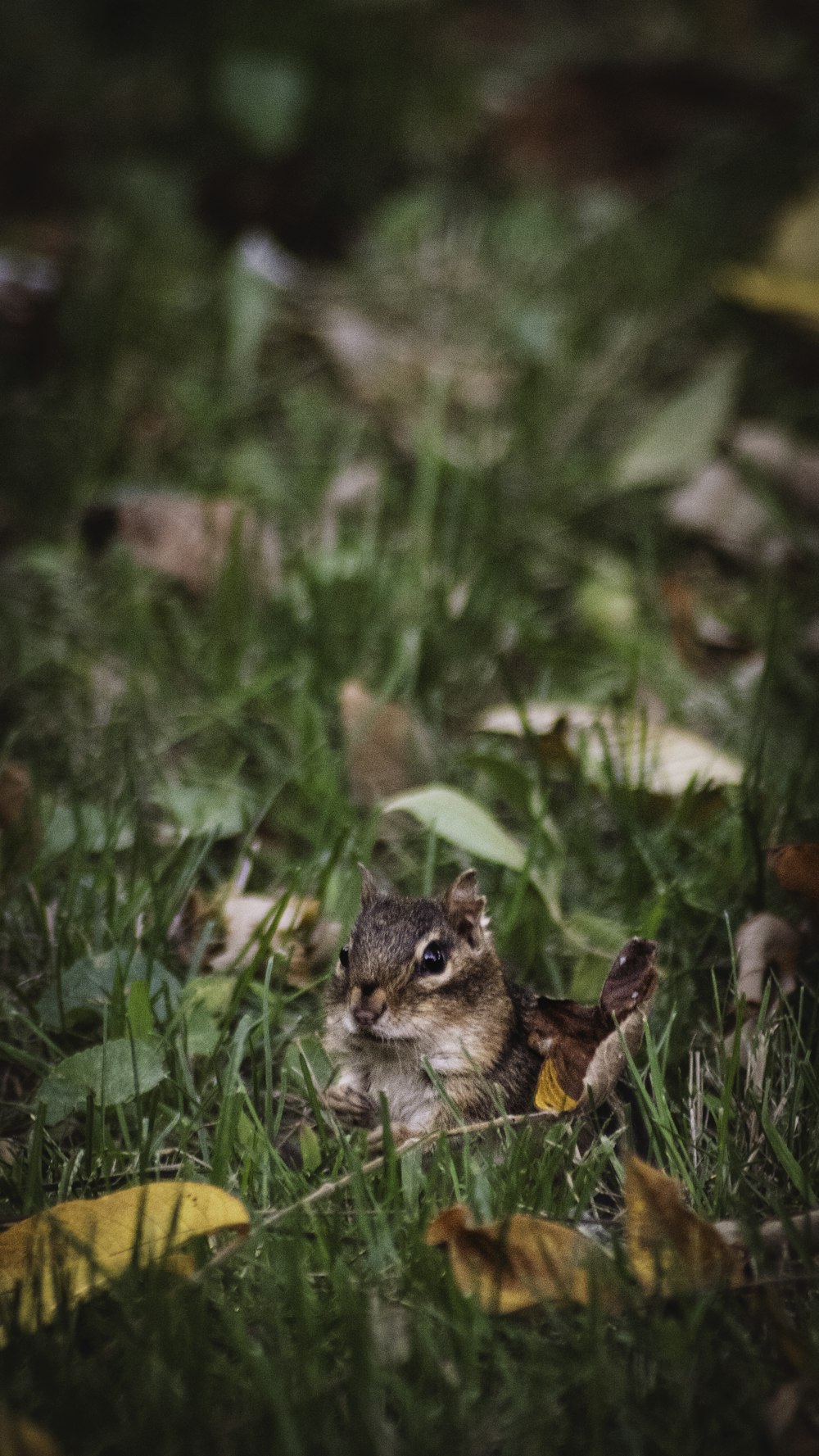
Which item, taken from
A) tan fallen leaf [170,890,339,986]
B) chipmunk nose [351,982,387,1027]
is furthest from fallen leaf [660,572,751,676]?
chipmunk nose [351,982,387,1027]

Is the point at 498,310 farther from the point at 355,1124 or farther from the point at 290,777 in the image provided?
the point at 355,1124

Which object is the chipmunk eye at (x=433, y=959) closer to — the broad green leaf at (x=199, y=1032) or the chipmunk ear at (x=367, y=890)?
the chipmunk ear at (x=367, y=890)

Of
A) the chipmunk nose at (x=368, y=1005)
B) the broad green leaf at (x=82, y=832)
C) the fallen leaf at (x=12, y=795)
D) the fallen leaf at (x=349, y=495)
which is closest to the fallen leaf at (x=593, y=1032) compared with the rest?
the chipmunk nose at (x=368, y=1005)

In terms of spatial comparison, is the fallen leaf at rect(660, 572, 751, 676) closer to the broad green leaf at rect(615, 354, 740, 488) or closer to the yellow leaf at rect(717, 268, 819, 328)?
the broad green leaf at rect(615, 354, 740, 488)

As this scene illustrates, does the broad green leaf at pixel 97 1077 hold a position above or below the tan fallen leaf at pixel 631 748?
below

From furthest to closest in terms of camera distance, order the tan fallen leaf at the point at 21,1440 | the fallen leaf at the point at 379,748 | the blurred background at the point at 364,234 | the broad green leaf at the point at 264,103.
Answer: the broad green leaf at the point at 264,103
the blurred background at the point at 364,234
the fallen leaf at the point at 379,748
the tan fallen leaf at the point at 21,1440

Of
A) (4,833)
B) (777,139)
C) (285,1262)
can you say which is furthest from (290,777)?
(777,139)

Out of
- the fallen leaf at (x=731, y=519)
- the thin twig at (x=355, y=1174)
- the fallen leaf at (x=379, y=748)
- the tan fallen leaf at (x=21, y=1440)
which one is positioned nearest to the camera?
the tan fallen leaf at (x=21, y=1440)
